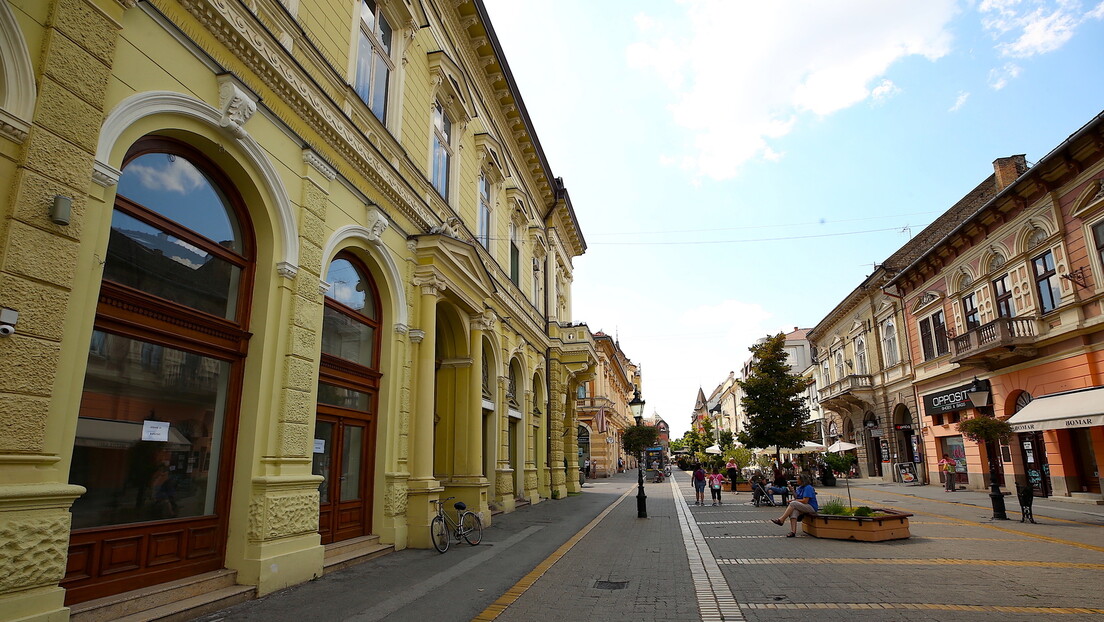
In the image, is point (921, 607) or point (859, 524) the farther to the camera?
point (859, 524)

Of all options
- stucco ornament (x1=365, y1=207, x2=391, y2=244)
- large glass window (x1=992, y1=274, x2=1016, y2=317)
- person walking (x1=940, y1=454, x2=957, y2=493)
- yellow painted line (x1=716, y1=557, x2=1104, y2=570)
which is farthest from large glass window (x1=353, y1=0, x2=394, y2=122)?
person walking (x1=940, y1=454, x2=957, y2=493)

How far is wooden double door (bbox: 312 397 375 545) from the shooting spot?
875cm

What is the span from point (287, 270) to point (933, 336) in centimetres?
2710

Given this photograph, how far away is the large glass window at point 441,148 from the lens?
1352 cm

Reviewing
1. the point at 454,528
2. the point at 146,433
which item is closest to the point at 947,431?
the point at 454,528

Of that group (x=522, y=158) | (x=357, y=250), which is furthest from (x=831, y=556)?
(x=522, y=158)

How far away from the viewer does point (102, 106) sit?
5223 millimetres

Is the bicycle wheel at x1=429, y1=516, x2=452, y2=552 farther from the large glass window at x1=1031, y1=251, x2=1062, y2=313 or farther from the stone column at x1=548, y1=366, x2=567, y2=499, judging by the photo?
the large glass window at x1=1031, y1=251, x2=1062, y2=313

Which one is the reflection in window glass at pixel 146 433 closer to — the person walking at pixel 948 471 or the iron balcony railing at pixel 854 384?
the person walking at pixel 948 471

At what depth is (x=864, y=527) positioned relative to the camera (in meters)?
10.5

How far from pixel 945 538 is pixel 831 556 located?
3334 millimetres

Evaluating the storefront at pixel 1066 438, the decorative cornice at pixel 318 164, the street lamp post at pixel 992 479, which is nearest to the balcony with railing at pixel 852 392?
the street lamp post at pixel 992 479

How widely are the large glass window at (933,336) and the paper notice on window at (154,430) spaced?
2743 cm

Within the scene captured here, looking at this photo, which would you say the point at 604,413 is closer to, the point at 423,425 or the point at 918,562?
the point at 423,425
